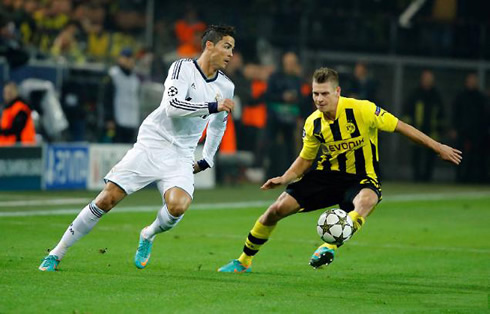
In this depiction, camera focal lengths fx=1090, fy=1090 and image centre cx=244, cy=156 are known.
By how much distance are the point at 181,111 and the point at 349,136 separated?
60.5 inches

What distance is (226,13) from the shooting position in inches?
884

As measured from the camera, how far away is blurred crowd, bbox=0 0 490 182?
18984 mm

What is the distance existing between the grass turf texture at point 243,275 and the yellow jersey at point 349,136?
96 centimetres

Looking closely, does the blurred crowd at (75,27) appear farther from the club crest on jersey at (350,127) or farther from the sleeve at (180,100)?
the club crest on jersey at (350,127)

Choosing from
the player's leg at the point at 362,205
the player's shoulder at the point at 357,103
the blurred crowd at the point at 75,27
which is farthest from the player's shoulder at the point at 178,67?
the blurred crowd at the point at 75,27

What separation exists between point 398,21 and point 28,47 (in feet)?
31.0

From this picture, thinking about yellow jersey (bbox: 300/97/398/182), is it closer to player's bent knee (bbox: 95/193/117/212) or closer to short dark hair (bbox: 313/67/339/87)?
short dark hair (bbox: 313/67/339/87)

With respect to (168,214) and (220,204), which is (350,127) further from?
(220,204)

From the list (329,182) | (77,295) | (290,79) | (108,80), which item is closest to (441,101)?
(290,79)

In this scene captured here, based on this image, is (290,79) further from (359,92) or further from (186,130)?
(186,130)

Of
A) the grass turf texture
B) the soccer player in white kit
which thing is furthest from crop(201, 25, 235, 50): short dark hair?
the grass turf texture

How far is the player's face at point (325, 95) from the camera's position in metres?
9.07

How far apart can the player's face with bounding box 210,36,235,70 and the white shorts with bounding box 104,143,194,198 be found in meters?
0.82

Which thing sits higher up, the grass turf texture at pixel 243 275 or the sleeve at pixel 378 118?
the sleeve at pixel 378 118
